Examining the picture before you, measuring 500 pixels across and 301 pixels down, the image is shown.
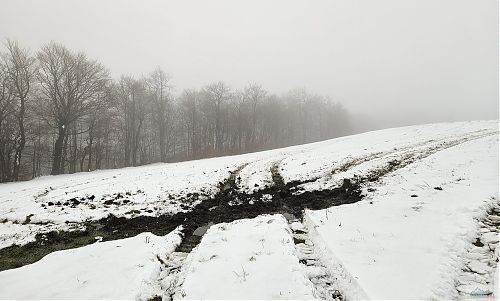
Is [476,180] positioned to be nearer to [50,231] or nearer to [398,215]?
[398,215]

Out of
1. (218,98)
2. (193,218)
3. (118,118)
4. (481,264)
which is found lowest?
(481,264)

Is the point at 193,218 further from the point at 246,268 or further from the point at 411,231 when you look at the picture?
the point at 411,231

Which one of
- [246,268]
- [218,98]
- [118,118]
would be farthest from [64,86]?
[246,268]

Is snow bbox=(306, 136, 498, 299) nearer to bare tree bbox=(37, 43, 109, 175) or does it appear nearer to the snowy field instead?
the snowy field

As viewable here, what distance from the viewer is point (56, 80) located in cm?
3322

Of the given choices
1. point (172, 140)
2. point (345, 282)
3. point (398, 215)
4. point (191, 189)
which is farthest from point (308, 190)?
point (172, 140)

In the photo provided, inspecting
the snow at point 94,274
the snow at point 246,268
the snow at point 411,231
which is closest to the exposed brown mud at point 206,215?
the snow at point 94,274

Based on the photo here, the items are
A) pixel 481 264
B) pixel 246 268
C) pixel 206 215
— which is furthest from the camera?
pixel 206 215

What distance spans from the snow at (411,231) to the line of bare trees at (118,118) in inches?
1435

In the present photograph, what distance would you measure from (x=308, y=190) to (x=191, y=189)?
5.59 m

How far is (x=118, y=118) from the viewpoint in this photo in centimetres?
4878

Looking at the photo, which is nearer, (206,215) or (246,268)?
(246,268)

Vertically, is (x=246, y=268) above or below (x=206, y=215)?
below

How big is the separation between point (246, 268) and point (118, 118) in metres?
50.1
